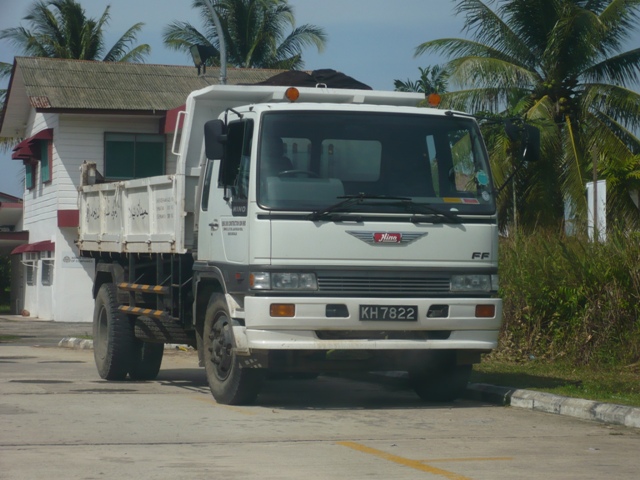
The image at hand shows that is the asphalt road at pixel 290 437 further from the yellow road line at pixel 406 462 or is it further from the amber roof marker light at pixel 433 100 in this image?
the amber roof marker light at pixel 433 100

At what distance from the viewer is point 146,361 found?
536 inches

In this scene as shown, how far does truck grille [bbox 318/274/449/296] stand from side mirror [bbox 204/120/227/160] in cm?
148

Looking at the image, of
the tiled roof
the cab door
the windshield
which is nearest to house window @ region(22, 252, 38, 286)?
the tiled roof

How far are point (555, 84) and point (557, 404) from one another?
22.2 metres

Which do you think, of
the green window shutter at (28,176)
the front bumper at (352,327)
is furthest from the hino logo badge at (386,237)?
the green window shutter at (28,176)

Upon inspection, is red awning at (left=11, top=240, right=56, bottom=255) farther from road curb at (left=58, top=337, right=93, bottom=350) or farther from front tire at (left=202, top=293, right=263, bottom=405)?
front tire at (left=202, top=293, right=263, bottom=405)

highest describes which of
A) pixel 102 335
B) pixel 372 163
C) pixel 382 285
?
pixel 372 163

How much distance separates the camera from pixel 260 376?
10578mm

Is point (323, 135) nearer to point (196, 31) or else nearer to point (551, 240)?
point (551, 240)

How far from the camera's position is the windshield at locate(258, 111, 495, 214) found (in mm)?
10117

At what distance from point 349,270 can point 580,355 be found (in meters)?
5.19

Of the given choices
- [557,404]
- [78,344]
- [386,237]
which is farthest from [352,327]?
[78,344]

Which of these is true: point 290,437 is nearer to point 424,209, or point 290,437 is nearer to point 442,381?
point 424,209

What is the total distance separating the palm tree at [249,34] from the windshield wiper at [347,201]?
40.6 metres
